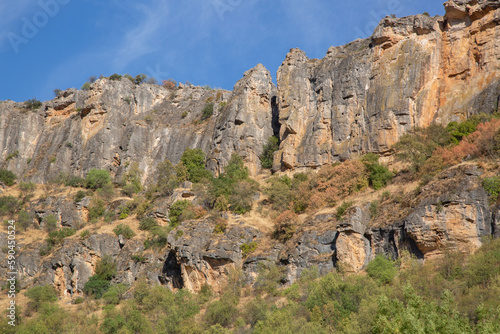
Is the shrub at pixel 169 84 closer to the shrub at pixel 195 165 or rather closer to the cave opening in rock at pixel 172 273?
the shrub at pixel 195 165

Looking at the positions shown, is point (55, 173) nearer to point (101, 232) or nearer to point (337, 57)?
point (101, 232)

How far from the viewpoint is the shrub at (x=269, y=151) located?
2068 inches

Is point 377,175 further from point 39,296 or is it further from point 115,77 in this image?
point 115,77

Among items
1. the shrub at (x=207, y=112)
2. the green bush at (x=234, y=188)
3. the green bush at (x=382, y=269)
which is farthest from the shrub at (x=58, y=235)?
the green bush at (x=382, y=269)

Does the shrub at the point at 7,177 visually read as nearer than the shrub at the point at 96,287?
No

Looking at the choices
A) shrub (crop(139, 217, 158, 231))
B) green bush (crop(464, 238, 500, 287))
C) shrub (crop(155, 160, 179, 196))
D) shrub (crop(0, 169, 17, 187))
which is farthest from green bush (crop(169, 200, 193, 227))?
shrub (crop(0, 169, 17, 187))

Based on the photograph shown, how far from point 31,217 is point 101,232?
10.7 m

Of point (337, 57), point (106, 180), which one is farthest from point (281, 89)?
point (106, 180)

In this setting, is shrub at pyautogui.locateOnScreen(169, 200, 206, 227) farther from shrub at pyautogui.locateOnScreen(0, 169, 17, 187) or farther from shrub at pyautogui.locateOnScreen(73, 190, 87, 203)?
shrub at pyautogui.locateOnScreen(0, 169, 17, 187)

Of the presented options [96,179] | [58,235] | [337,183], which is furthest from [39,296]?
[337,183]

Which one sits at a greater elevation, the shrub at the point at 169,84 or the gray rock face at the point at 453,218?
the shrub at the point at 169,84

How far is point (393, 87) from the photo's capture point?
4591 centimetres

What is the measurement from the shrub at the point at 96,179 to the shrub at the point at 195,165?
8443mm

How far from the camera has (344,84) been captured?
50.1 meters
